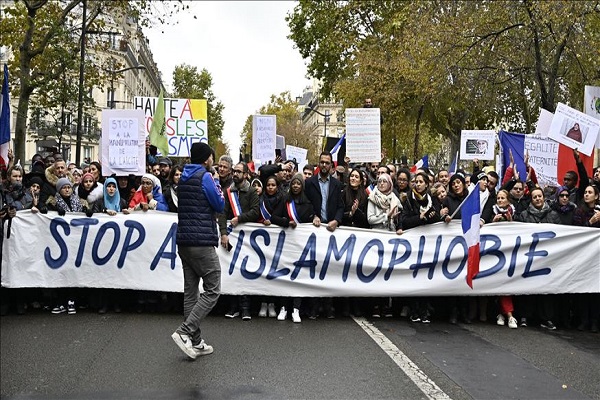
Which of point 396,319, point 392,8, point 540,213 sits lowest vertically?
point 396,319

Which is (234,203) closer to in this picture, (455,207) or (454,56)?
(455,207)

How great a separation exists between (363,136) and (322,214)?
163 inches

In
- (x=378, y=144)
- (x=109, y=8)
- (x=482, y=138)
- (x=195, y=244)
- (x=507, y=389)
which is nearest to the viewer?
(x=507, y=389)

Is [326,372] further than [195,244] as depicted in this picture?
No

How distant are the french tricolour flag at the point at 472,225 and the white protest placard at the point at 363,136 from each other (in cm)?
480

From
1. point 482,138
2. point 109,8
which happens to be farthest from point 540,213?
point 109,8

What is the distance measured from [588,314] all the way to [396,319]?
2.27 metres

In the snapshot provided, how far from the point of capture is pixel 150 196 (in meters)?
9.90

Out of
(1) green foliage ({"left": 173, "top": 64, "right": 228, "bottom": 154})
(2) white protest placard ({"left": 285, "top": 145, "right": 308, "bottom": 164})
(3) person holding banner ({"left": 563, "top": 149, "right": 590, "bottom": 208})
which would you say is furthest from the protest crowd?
(1) green foliage ({"left": 173, "top": 64, "right": 228, "bottom": 154})

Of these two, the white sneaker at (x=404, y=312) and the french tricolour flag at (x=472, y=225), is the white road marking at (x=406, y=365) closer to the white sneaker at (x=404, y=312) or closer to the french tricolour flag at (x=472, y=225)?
the white sneaker at (x=404, y=312)

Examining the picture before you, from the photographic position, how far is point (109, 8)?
2583 cm

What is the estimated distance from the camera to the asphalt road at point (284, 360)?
588 centimetres

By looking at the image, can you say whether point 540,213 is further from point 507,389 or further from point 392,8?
point 392,8

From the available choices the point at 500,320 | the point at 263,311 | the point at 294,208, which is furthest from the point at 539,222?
the point at 263,311
